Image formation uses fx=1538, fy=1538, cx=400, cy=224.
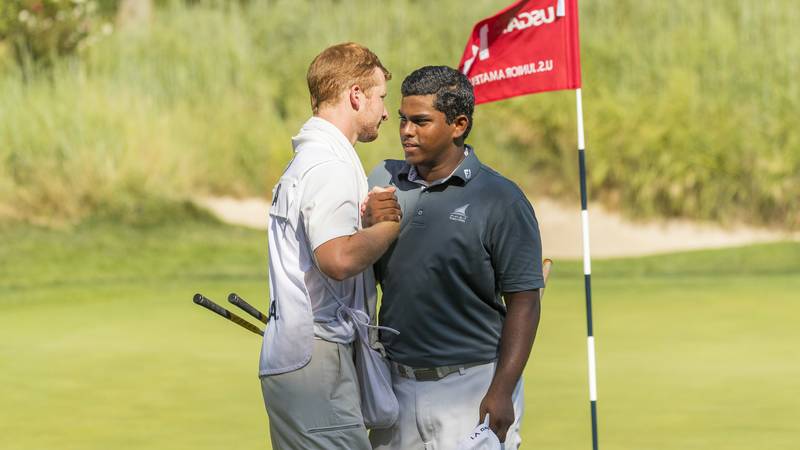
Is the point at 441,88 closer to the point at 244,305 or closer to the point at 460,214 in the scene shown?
the point at 460,214

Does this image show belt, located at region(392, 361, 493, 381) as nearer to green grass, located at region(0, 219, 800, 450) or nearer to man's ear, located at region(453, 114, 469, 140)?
man's ear, located at region(453, 114, 469, 140)

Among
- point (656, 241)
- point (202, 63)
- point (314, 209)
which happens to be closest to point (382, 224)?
point (314, 209)

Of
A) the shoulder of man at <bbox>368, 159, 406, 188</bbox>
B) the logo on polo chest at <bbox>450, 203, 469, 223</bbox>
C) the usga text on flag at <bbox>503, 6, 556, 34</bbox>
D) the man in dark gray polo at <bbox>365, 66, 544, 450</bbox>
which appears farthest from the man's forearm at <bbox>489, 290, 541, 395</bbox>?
the usga text on flag at <bbox>503, 6, 556, 34</bbox>

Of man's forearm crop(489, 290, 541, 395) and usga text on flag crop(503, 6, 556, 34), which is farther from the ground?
usga text on flag crop(503, 6, 556, 34)

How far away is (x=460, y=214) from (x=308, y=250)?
1.37 feet

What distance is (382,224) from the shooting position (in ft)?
12.3

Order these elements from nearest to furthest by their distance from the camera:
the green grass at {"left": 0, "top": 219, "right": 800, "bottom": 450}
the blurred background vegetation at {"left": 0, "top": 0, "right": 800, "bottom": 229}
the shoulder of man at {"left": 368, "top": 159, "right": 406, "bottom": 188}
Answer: the shoulder of man at {"left": 368, "top": 159, "right": 406, "bottom": 188} < the green grass at {"left": 0, "top": 219, "right": 800, "bottom": 450} < the blurred background vegetation at {"left": 0, "top": 0, "right": 800, "bottom": 229}

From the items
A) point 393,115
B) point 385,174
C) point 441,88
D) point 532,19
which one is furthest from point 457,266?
point 393,115

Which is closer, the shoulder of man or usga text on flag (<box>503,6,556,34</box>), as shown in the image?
the shoulder of man

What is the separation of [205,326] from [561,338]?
2.26m

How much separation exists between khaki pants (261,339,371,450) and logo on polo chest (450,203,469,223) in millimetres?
441

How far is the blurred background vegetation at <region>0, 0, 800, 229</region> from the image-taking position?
1745 cm

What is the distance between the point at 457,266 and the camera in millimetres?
3998

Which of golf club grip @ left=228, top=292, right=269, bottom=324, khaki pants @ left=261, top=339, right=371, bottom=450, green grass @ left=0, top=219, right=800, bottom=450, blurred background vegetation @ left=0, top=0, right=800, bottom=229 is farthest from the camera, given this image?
blurred background vegetation @ left=0, top=0, right=800, bottom=229
